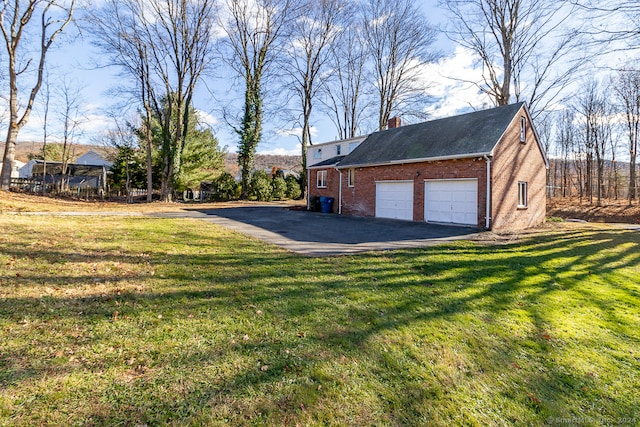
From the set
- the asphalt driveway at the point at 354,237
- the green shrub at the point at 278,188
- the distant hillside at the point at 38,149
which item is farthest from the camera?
the distant hillside at the point at 38,149

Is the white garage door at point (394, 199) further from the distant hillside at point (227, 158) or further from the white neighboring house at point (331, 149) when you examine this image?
the distant hillside at point (227, 158)

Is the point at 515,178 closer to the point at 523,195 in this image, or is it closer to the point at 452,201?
the point at 523,195

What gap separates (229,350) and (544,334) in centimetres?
401

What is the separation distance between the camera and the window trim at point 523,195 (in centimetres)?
1445

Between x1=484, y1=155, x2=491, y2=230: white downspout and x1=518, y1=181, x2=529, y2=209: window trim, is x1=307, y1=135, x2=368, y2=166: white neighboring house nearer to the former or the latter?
x1=518, y1=181, x2=529, y2=209: window trim

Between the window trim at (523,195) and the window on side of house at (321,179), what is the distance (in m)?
11.7

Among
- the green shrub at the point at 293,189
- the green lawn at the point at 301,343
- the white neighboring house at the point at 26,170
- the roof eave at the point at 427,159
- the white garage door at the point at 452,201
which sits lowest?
the green lawn at the point at 301,343

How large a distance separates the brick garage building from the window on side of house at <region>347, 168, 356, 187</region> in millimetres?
108

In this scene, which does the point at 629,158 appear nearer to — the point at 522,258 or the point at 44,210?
the point at 522,258

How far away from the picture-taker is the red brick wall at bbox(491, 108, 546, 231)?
12.8 m

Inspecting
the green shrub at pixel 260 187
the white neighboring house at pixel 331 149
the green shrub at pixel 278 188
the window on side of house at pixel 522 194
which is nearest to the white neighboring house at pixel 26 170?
the green shrub at pixel 260 187

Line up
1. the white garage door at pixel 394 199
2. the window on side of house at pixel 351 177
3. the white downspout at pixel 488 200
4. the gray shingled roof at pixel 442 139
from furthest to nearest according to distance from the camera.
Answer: the window on side of house at pixel 351 177, the white garage door at pixel 394 199, the gray shingled roof at pixel 442 139, the white downspout at pixel 488 200

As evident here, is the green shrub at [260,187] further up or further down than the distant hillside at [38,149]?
further down

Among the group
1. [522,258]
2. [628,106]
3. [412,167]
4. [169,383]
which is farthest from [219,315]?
[628,106]
